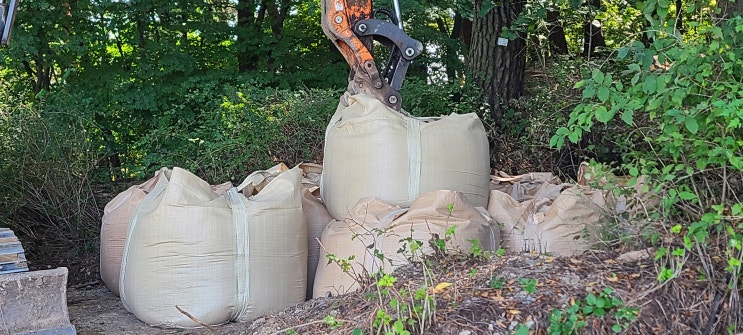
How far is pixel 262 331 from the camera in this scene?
316 cm

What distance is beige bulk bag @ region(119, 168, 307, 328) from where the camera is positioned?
3.62 metres

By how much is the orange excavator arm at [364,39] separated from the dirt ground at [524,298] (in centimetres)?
172

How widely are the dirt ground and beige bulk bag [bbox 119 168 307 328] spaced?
1.59 feet

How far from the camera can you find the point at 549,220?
12.3 ft

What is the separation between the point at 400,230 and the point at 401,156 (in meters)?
0.46

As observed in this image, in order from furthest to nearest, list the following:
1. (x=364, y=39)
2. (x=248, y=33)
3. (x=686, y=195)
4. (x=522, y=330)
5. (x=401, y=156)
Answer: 1. (x=248, y=33)
2. (x=364, y=39)
3. (x=401, y=156)
4. (x=686, y=195)
5. (x=522, y=330)

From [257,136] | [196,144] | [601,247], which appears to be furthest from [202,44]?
[601,247]

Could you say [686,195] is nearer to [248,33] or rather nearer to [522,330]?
[522,330]

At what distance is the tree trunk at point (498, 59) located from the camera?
6.98 meters

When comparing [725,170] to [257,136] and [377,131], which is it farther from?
[257,136]

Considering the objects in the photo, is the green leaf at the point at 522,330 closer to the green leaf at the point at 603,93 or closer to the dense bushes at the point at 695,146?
the dense bushes at the point at 695,146

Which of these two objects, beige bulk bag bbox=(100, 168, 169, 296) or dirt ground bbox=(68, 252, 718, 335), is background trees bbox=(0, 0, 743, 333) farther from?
beige bulk bag bbox=(100, 168, 169, 296)

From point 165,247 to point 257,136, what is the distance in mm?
2678

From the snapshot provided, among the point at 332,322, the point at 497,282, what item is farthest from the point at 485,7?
the point at 332,322
